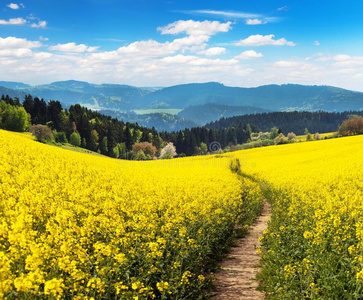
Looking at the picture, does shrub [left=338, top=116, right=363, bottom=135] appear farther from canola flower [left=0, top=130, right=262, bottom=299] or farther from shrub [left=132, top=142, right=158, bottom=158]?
canola flower [left=0, top=130, right=262, bottom=299]

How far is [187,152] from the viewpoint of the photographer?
472 feet

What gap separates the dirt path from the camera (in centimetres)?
867

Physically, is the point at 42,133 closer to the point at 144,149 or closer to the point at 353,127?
the point at 144,149

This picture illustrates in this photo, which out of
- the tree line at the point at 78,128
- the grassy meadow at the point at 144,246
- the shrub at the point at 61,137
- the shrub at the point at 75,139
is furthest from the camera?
the shrub at the point at 75,139

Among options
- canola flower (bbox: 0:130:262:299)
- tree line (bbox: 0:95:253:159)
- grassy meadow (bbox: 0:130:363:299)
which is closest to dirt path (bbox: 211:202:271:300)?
grassy meadow (bbox: 0:130:363:299)

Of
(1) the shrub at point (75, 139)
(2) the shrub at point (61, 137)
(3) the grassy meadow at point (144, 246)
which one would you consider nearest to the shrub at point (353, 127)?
(1) the shrub at point (75, 139)

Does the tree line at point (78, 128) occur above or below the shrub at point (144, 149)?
above

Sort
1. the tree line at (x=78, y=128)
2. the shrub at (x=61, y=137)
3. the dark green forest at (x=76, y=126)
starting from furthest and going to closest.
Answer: the shrub at (x=61, y=137) → the dark green forest at (x=76, y=126) → the tree line at (x=78, y=128)

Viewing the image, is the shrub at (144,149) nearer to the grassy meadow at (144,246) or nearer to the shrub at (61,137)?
the shrub at (61,137)

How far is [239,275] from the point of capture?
10211mm

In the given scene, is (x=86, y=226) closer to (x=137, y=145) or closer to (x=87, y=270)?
(x=87, y=270)

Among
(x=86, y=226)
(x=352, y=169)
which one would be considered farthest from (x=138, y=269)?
(x=352, y=169)

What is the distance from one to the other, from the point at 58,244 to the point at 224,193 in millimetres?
A: 12900

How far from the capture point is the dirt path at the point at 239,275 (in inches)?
342
